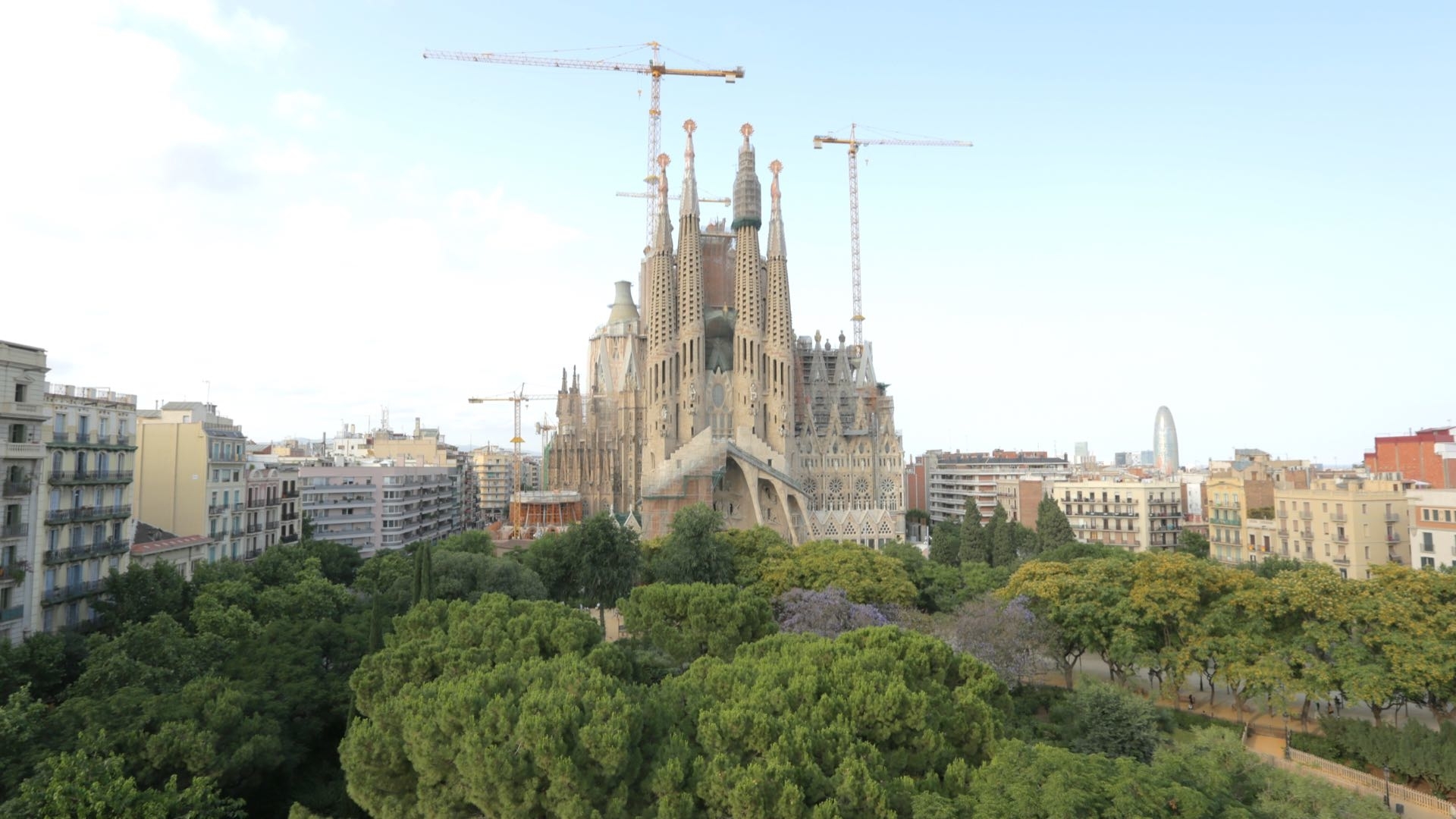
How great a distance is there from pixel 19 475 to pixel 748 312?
57996 millimetres

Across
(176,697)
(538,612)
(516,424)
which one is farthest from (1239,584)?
(516,424)

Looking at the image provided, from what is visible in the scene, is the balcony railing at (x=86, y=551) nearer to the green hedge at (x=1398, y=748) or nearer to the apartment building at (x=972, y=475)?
the green hedge at (x=1398, y=748)

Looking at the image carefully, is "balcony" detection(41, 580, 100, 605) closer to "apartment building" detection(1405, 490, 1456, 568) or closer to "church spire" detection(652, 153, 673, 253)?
"church spire" detection(652, 153, 673, 253)

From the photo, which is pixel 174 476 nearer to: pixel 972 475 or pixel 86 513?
pixel 86 513

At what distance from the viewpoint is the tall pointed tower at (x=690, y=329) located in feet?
252

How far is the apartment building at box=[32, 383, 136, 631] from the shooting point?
29.8 meters

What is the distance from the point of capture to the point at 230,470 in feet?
148

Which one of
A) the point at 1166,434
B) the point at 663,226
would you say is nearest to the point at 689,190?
the point at 663,226

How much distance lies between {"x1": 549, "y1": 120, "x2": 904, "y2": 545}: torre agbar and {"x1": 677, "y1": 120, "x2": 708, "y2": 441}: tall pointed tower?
104 millimetres

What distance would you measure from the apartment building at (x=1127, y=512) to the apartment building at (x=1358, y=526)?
17.9 metres

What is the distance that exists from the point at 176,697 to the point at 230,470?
91.9ft

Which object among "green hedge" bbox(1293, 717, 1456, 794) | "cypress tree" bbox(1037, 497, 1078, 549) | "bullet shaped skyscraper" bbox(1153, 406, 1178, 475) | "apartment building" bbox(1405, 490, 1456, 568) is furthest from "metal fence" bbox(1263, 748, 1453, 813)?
"bullet shaped skyscraper" bbox(1153, 406, 1178, 475)

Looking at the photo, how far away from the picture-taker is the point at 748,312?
78.4m

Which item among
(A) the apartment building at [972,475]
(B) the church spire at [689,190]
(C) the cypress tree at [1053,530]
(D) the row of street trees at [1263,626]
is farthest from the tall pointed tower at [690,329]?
(D) the row of street trees at [1263,626]
